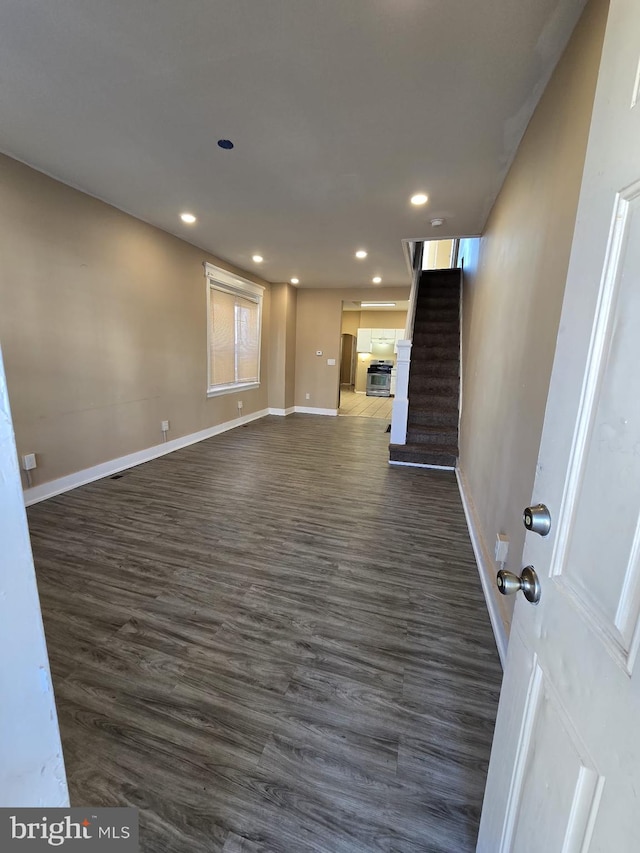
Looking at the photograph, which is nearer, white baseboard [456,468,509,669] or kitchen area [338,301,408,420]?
white baseboard [456,468,509,669]

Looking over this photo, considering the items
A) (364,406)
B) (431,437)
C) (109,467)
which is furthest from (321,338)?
(109,467)

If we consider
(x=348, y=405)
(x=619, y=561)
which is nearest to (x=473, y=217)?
(x=619, y=561)

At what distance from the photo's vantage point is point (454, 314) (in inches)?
221

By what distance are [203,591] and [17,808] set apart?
1512 millimetres

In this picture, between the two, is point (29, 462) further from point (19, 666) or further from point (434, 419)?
point (434, 419)

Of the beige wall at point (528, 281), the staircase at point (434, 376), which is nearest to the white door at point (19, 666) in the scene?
the beige wall at point (528, 281)

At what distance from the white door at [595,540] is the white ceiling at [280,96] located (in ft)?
4.43

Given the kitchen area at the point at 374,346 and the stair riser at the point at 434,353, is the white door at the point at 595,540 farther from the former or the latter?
the kitchen area at the point at 374,346

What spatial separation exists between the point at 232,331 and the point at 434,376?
3.17 meters

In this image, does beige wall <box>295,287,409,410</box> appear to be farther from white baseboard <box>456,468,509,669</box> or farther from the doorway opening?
white baseboard <box>456,468,509,669</box>

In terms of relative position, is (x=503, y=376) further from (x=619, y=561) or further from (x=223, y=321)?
(x=223, y=321)

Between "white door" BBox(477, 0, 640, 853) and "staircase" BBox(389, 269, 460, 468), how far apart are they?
3.82m

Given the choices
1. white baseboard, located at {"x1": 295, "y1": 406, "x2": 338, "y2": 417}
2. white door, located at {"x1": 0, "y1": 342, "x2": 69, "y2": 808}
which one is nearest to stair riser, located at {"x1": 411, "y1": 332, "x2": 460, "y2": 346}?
white baseboard, located at {"x1": 295, "y1": 406, "x2": 338, "y2": 417}

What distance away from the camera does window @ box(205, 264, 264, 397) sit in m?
5.32
